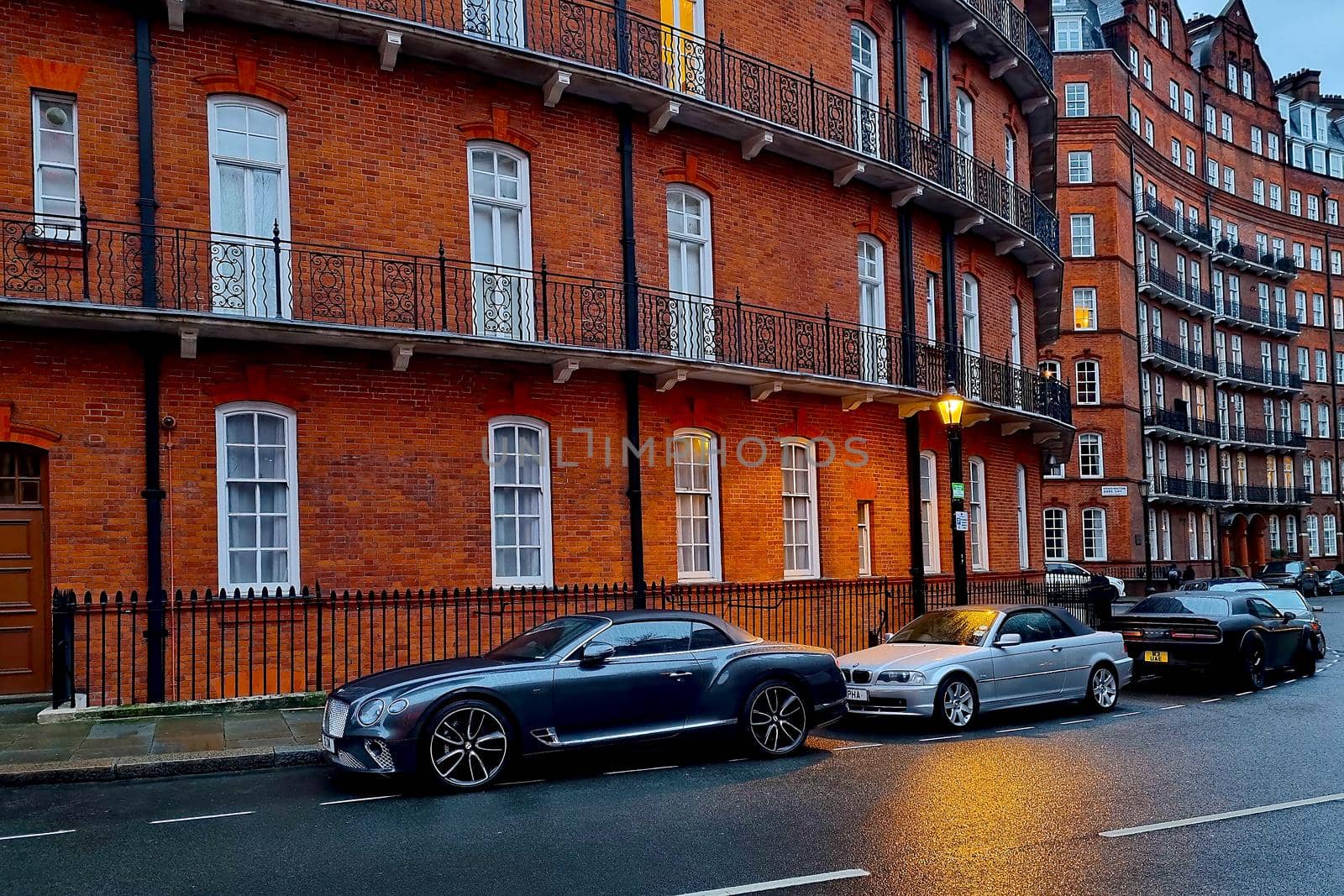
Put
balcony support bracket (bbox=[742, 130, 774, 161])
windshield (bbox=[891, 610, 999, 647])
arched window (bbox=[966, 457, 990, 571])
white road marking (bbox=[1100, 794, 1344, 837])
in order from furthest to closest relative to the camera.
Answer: arched window (bbox=[966, 457, 990, 571]) → balcony support bracket (bbox=[742, 130, 774, 161]) → windshield (bbox=[891, 610, 999, 647]) → white road marking (bbox=[1100, 794, 1344, 837])

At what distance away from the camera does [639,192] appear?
17.5m

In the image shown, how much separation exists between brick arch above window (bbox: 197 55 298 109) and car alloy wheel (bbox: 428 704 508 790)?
8.61m

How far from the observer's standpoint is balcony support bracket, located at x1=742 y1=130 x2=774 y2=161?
1814 centimetres

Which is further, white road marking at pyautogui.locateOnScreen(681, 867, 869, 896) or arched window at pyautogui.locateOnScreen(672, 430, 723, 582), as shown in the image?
arched window at pyautogui.locateOnScreen(672, 430, 723, 582)

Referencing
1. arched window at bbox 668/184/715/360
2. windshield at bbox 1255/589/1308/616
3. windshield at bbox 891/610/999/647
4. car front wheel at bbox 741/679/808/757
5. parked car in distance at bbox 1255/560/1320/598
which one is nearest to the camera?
car front wheel at bbox 741/679/808/757

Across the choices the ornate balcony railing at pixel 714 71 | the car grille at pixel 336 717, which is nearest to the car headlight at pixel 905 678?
the car grille at pixel 336 717

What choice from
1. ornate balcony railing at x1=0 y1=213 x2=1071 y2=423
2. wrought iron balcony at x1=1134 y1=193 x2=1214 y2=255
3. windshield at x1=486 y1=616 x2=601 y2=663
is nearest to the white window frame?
ornate balcony railing at x1=0 y1=213 x2=1071 y2=423

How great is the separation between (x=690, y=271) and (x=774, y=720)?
8940 millimetres

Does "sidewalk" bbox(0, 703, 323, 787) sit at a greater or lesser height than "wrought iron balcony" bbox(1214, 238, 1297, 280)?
lesser

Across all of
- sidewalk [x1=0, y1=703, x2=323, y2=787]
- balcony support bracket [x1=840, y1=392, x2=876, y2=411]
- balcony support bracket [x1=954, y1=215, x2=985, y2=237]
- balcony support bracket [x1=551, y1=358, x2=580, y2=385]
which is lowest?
sidewalk [x1=0, y1=703, x2=323, y2=787]

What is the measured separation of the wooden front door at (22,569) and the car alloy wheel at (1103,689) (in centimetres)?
1222

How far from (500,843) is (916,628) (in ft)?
25.5

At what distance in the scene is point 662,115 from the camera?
55.9 feet

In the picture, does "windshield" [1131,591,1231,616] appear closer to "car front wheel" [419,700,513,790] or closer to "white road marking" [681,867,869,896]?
"car front wheel" [419,700,513,790]
